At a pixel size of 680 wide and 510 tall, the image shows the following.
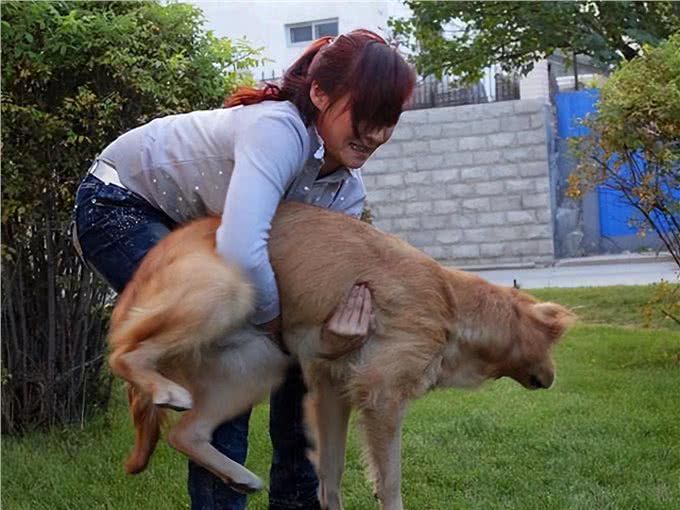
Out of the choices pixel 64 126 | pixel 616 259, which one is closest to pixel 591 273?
pixel 616 259

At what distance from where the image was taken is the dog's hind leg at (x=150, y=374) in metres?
3.28

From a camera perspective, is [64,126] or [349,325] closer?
[349,325]

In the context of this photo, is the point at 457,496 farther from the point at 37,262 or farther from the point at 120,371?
the point at 37,262

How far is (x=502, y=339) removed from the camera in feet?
13.3

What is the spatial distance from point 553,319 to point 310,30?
2134 cm

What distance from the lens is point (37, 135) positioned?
19.3 ft

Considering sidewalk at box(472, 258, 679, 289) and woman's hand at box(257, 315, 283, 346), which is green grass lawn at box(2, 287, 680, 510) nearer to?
woman's hand at box(257, 315, 283, 346)

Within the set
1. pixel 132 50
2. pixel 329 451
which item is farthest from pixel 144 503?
pixel 132 50

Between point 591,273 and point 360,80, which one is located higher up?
point 360,80

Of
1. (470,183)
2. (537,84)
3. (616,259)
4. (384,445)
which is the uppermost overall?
(537,84)

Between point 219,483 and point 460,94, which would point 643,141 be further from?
point 460,94

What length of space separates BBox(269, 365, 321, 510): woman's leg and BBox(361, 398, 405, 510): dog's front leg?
0.59 metres

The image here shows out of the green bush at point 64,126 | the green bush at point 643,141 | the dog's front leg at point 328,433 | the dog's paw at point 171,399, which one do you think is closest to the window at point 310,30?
the green bush at point 643,141

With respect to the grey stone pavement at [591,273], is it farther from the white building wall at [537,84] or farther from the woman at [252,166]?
the woman at [252,166]
